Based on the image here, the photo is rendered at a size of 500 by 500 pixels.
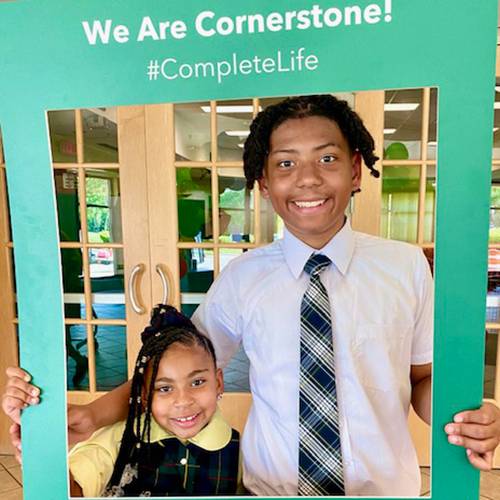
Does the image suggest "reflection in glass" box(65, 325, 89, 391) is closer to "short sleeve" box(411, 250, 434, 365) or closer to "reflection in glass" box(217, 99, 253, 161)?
"reflection in glass" box(217, 99, 253, 161)

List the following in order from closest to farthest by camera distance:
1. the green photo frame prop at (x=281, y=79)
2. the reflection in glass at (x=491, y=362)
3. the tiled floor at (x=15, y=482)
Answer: the green photo frame prop at (x=281, y=79)
the reflection in glass at (x=491, y=362)
the tiled floor at (x=15, y=482)

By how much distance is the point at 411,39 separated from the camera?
0.58m

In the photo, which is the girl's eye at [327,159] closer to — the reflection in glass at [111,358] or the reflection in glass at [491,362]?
the reflection in glass at [111,358]

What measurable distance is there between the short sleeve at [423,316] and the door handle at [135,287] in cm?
49

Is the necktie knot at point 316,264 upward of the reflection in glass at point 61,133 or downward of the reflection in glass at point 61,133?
downward

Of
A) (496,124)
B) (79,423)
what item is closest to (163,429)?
(79,423)

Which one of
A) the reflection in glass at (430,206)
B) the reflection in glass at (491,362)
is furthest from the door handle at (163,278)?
the reflection in glass at (491,362)

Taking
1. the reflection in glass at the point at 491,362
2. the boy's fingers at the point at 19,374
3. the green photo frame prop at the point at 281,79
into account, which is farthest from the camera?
the reflection in glass at the point at 491,362

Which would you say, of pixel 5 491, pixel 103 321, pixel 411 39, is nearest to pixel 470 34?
pixel 411 39

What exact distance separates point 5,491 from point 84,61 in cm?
228

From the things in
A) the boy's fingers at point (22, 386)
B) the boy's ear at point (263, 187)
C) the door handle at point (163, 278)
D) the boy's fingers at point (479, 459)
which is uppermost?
the boy's ear at point (263, 187)

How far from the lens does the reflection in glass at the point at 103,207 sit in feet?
2.31

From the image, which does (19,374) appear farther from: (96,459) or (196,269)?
(196,269)

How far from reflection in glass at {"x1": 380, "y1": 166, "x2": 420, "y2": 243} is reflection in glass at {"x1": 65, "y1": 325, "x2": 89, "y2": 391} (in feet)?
1.93
